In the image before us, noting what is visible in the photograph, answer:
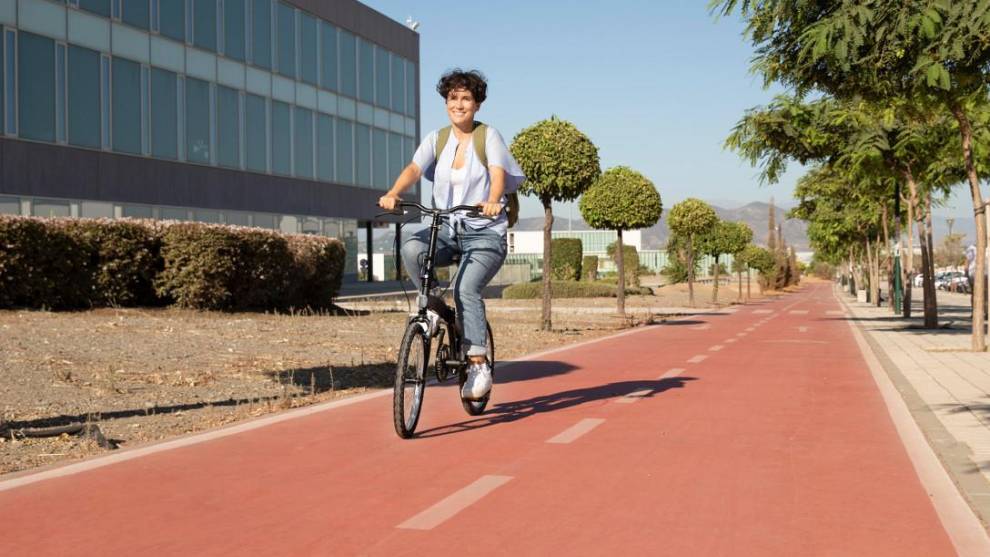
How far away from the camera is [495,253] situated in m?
7.40

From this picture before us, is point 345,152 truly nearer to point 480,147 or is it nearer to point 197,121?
point 197,121

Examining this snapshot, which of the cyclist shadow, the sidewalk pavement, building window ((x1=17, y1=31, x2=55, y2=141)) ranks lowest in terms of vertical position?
the sidewalk pavement

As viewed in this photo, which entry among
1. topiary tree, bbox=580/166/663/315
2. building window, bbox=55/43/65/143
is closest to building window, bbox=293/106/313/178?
building window, bbox=55/43/65/143

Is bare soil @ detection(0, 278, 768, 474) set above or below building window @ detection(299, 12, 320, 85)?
below

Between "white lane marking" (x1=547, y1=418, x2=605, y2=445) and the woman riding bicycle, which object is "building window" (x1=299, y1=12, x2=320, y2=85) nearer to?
the woman riding bicycle

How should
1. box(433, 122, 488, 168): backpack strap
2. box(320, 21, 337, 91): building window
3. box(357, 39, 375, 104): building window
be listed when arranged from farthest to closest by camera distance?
1. box(357, 39, 375, 104): building window
2. box(320, 21, 337, 91): building window
3. box(433, 122, 488, 168): backpack strap

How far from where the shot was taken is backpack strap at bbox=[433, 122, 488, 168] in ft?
24.3

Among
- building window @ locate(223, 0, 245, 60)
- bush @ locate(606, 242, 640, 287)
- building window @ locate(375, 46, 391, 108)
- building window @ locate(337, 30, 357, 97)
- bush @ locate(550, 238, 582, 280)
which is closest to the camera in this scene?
building window @ locate(223, 0, 245, 60)

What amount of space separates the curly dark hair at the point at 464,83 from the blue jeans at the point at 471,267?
954 millimetres

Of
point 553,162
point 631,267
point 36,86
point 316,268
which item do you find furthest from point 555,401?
point 631,267

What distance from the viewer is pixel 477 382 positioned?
759 centimetres

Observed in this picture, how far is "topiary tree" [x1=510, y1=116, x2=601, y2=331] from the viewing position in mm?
20297

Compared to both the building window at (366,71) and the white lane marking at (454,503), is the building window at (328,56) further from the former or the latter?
the white lane marking at (454,503)

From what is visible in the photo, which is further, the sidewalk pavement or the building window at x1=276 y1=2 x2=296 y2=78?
the building window at x1=276 y1=2 x2=296 y2=78
